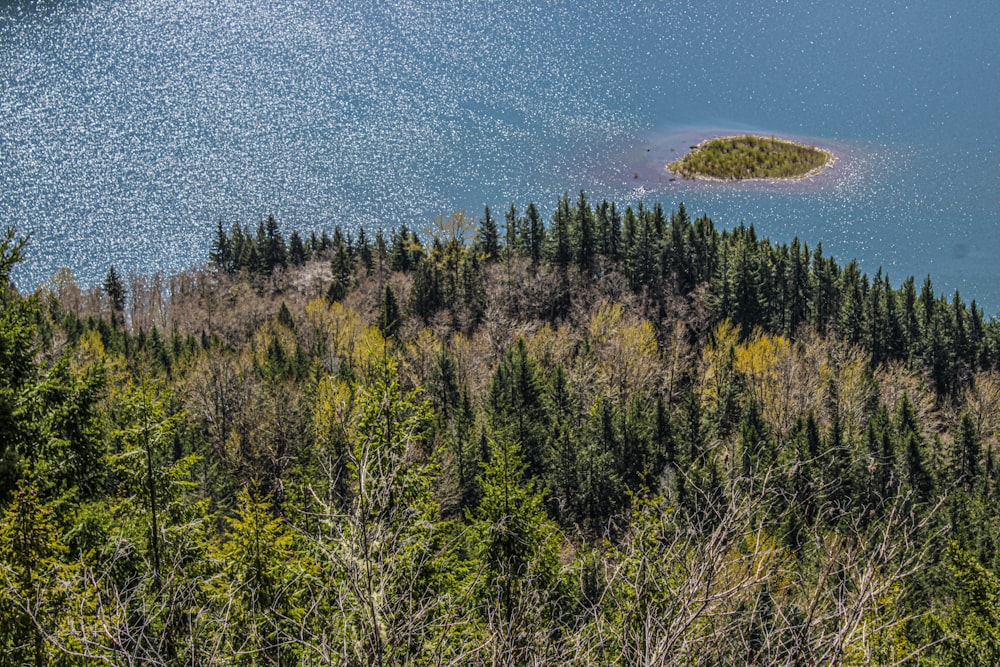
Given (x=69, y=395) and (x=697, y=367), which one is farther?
(x=697, y=367)

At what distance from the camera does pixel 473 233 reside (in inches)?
4090

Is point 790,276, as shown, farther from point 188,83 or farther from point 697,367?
point 188,83

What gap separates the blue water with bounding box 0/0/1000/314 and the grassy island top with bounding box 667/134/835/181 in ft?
9.93

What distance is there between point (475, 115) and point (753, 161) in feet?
151

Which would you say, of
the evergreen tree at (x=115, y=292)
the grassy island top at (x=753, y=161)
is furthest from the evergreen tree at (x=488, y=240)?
the evergreen tree at (x=115, y=292)

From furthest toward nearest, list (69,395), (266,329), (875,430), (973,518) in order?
(266,329) → (875,430) → (973,518) → (69,395)

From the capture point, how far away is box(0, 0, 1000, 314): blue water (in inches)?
4584

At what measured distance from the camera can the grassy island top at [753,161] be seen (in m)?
131

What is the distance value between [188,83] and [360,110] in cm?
3402

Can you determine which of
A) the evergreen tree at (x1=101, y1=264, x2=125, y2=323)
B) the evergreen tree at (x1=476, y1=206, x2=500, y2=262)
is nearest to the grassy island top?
the evergreen tree at (x1=476, y1=206, x2=500, y2=262)

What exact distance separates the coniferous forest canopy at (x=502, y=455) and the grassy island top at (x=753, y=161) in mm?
29214

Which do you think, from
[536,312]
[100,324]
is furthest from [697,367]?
[100,324]

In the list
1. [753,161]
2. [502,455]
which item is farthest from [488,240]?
[502,455]

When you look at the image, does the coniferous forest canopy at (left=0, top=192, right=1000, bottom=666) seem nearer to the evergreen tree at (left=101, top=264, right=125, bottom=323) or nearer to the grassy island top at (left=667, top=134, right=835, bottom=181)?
the evergreen tree at (left=101, top=264, right=125, bottom=323)
